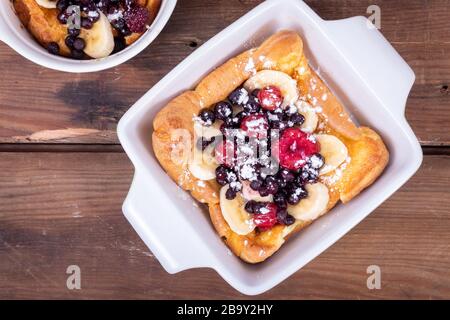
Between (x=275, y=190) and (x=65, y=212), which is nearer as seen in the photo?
(x=275, y=190)

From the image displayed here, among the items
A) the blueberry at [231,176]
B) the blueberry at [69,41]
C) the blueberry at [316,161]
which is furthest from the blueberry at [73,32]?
the blueberry at [316,161]

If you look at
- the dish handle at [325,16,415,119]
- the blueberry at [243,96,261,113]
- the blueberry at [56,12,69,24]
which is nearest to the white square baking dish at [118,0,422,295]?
the dish handle at [325,16,415,119]

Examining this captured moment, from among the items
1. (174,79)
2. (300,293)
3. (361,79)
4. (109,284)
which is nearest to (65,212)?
(109,284)

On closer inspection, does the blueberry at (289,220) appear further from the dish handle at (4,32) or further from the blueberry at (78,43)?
the dish handle at (4,32)

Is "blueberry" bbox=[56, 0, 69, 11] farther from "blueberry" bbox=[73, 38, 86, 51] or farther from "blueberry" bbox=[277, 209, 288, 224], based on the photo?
"blueberry" bbox=[277, 209, 288, 224]

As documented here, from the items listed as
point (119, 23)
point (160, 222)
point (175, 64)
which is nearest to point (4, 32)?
point (119, 23)

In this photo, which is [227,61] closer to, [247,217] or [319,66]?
[319,66]
